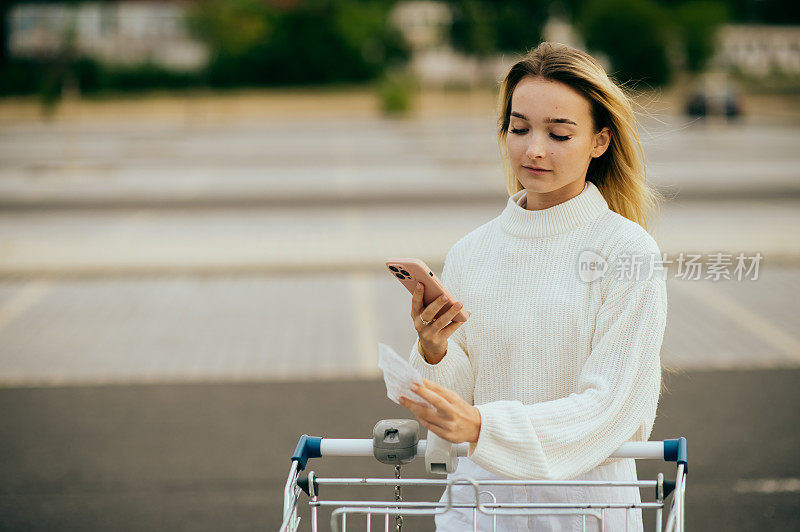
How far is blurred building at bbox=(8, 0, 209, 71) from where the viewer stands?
6100 centimetres

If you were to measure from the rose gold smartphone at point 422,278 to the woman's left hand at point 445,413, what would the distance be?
9.8 inches

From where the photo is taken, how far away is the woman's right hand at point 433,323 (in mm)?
2145

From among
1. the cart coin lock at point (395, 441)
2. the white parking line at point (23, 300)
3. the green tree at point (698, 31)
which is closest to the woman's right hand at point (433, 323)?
the cart coin lock at point (395, 441)

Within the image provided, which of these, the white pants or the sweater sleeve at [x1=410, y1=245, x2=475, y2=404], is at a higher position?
the sweater sleeve at [x1=410, y1=245, x2=475, y2=404]

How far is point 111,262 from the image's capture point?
11211 millimetres

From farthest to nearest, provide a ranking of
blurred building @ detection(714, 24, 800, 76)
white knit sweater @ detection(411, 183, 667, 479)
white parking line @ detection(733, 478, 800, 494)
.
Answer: blurred building @ detection(714, 24, 800, 76)
white parking line @ detection(733, 478, 800, 494)
white knit sweater @ detection(411, 183, 667, 479)

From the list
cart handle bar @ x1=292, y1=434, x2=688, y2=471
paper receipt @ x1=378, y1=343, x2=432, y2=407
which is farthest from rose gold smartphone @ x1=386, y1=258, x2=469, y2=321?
cart handle bar @ x1=292, y1=434, x2=688, y2=471

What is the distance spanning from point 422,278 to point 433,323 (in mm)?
163

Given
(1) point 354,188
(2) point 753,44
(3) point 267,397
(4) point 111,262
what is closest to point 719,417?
(3) point 267,397

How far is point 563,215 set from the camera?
2373mm

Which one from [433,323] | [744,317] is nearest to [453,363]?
[433,323]

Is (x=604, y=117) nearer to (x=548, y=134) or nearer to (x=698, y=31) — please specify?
(x=548, y=134)

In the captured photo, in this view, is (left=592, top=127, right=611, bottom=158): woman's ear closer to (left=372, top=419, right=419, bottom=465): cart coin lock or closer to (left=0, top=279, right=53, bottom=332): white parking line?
(left=372, top=419, right=419, bottom=465): cart coin lock

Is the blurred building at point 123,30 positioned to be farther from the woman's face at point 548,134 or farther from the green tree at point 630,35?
the woman's face at point 548,134
